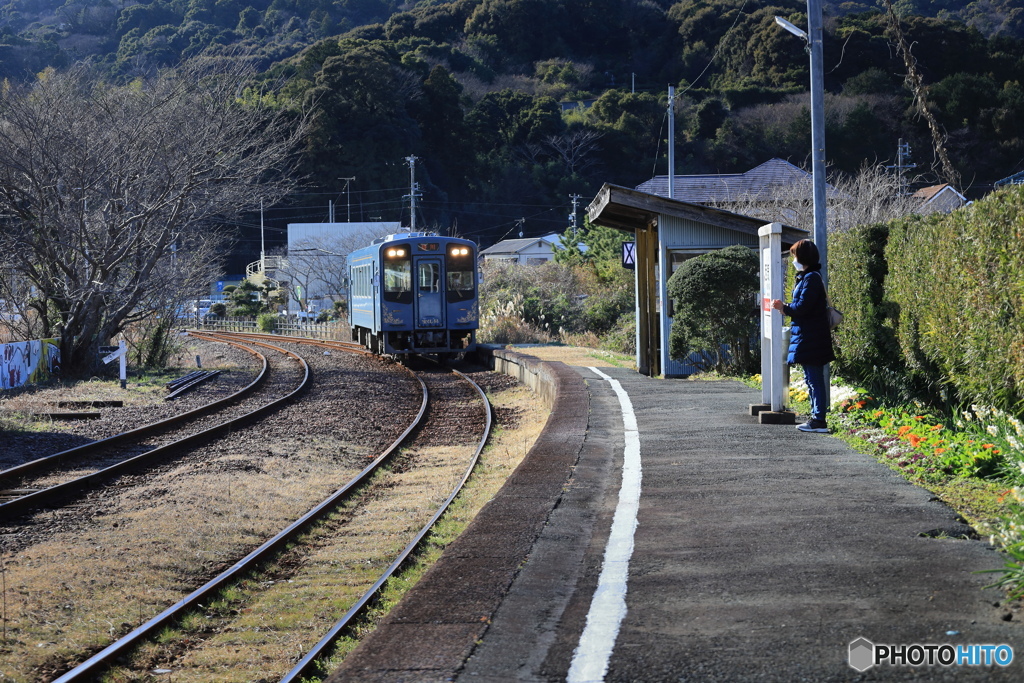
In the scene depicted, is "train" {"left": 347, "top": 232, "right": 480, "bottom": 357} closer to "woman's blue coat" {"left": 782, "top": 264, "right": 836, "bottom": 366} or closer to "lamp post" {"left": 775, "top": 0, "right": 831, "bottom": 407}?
"lamp post" {"left": 775, "top": 0, "right": 831, "bottom": 407}

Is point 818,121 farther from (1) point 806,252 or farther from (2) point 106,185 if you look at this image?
(2) point 106,185

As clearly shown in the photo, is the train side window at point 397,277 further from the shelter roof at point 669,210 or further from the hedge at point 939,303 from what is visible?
the hedge at point 939,303

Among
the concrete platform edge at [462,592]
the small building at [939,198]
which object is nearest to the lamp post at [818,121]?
the concrete platform edge at [462,592]

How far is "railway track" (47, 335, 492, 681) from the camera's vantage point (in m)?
4.82

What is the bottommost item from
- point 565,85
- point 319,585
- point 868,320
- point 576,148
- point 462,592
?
point 319,585

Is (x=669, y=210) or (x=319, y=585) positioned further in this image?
(x=669, y=210)

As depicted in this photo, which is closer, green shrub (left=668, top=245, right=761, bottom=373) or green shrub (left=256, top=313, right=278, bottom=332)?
green shrub (left=668, top=245, right=761, bottom=373)

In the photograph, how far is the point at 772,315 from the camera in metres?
8.73

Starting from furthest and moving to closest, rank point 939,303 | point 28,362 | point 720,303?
point 28,362 < point 720,303 < point 939,303

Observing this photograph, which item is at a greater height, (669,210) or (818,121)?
(818,121)

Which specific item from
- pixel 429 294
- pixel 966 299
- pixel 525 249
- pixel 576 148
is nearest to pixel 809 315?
pixel 966 299
